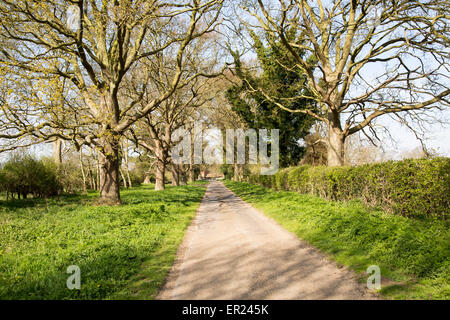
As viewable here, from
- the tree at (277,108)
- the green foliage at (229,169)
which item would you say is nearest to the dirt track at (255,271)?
the tree at (277,108)

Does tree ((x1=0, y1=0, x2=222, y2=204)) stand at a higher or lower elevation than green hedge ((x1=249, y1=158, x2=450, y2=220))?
higher

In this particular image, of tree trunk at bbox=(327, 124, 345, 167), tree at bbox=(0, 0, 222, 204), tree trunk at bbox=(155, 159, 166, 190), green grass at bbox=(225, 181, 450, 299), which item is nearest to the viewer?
green grass at bbox=(225, 181, 450, 299)

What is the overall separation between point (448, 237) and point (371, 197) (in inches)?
133

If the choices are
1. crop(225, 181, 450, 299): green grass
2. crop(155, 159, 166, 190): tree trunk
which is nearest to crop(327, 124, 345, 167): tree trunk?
crop(225, 181, 450, 299): green grass

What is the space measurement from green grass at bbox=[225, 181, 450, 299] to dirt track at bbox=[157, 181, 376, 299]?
18.0 inches

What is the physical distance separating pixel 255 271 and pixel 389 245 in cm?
300

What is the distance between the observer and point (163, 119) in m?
24.9

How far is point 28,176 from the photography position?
1638 centimetres

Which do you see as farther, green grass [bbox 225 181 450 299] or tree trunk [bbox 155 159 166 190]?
tree trunk [bbox 155 159 166 190]

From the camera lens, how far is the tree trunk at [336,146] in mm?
14070

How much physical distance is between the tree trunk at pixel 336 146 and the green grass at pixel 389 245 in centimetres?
562

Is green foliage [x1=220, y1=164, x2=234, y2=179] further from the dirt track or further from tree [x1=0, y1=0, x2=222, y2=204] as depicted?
the dirt track

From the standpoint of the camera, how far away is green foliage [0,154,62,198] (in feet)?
51.0
